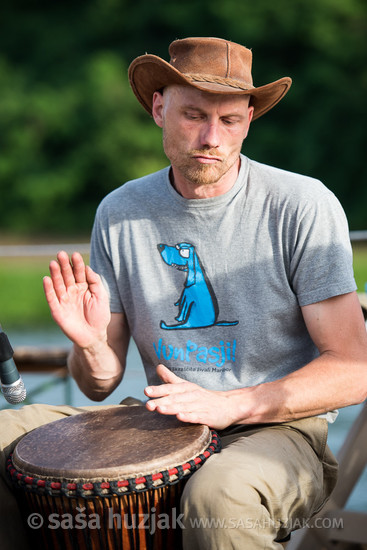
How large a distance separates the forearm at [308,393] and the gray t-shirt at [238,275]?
0.11 meters

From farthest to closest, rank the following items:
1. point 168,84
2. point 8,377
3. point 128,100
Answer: point 128,100
point 168,84
point 8,377

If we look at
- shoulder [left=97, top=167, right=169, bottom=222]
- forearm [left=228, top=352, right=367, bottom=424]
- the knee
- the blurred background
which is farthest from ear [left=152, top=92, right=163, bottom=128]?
the blurred background

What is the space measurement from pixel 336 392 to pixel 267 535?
0.37m

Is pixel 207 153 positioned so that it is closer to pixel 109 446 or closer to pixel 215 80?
pixel 215 80

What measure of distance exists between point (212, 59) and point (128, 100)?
14611mm

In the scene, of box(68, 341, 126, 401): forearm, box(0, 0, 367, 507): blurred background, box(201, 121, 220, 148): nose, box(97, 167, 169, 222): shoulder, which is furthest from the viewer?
box(0, 0, 367, 507): blurred background

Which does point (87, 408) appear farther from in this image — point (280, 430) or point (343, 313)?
point (343, 313)

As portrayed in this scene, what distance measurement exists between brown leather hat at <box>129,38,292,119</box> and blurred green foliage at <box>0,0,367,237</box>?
1402 cm

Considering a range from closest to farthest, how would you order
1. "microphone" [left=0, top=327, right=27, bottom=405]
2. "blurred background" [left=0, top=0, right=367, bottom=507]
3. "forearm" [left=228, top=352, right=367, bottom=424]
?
1. "microphone" [left=0, top=327, right=27, bottom=405]
2. "forearm" [left=228, top=352, right=367, bottom=424]
3. "blurred background" [left=0, top=0, right=367, bottom=507]

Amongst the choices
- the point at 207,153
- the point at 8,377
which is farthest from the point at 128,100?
the point at 8,377

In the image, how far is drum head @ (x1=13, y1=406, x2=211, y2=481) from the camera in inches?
55.7

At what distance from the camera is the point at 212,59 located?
186cm

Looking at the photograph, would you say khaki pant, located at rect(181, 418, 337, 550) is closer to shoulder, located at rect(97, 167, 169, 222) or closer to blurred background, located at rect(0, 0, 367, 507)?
shoulder, located at rect(97, 167, 169, 222)

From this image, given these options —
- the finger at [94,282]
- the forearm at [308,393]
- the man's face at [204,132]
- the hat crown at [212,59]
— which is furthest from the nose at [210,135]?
the forearm at [308,393]
